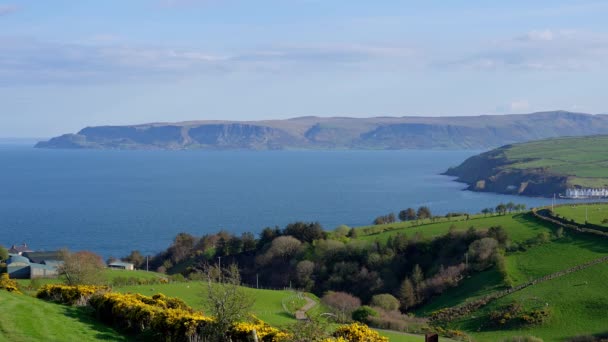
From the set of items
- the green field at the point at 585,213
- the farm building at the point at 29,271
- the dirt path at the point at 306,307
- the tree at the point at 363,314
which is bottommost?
the dirt path at the point at 306,307

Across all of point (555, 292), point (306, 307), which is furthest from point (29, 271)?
point (555, 292)

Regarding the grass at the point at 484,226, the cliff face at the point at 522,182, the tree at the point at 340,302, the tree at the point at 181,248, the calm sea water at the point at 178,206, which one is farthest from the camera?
the cliff face at the point at 522,182

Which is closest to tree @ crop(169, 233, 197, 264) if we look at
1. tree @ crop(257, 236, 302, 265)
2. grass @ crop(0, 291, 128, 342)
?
tree @ crop(257, 236, 302, 265)

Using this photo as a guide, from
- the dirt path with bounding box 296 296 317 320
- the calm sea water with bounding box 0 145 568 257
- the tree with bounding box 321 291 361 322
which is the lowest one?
the calm sea water with bounding box 0 145 568 257

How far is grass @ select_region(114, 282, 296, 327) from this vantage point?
3938 centimetres

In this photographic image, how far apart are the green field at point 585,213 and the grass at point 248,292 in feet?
109

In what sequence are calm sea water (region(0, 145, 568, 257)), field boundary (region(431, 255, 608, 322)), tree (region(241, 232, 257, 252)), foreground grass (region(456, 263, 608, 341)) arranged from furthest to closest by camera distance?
calm sea water (region(0, 145, 568, 257)), tree (region(241, 232, 257, 252)), field boundary (region(431, 255, 608, 322)), foreground grass (region(456, 263, 608, 341))

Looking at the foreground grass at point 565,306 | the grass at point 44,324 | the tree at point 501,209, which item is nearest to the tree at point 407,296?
the foreground grass at point 565,306

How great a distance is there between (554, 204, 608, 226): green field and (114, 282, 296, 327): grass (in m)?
33.4

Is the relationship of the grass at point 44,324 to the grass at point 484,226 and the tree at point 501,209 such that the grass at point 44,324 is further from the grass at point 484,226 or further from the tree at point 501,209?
the tree at point 501,209

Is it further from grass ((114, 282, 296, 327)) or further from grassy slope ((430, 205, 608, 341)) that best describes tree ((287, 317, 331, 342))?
grassy slope ((430, 205, 608, 341))

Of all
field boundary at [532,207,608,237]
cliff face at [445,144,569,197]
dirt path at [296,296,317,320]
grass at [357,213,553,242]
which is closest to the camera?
dirt path at [296,296,317,320]

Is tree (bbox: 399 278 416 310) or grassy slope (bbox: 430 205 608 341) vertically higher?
grassy slope (bbox: 430 205 608 341)

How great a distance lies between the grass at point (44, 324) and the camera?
19.9m
